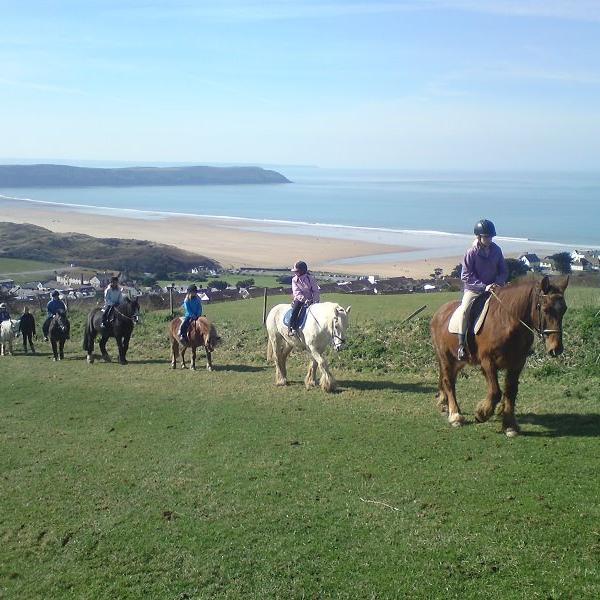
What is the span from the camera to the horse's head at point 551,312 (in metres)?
8.71

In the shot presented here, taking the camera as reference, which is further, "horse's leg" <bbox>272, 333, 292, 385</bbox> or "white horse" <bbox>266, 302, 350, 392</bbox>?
"horse's leg" <bbox>272, 333, 292, 385</bbox>

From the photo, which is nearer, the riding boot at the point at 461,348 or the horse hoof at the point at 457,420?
the riding boot at the point at 461,348

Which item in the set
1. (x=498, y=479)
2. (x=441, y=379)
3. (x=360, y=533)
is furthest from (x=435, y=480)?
(x=441, y=379)

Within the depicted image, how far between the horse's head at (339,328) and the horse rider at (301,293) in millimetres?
1242

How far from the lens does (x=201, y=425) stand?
39.3ft

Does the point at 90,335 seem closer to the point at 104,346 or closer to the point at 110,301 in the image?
the point at 104,346

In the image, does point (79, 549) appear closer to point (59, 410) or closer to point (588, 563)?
point (588, 563)

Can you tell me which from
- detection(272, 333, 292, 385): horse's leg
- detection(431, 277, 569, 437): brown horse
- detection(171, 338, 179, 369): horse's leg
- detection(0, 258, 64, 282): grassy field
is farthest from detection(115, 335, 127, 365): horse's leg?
detection(0, 258, 64, 282): grassy field

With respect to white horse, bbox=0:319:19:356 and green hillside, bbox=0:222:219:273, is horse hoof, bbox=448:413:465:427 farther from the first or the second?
green hillside, bbox=0:222:219:273

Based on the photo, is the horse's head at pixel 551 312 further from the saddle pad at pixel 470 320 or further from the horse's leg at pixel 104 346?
the horse's leg at pixel 104 346

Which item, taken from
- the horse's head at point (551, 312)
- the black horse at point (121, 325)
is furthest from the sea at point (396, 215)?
the horse's head at point (551, 312)

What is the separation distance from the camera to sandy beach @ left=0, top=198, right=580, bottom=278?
177 ft

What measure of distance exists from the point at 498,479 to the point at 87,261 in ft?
203

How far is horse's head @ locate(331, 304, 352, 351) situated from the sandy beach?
109 feet
